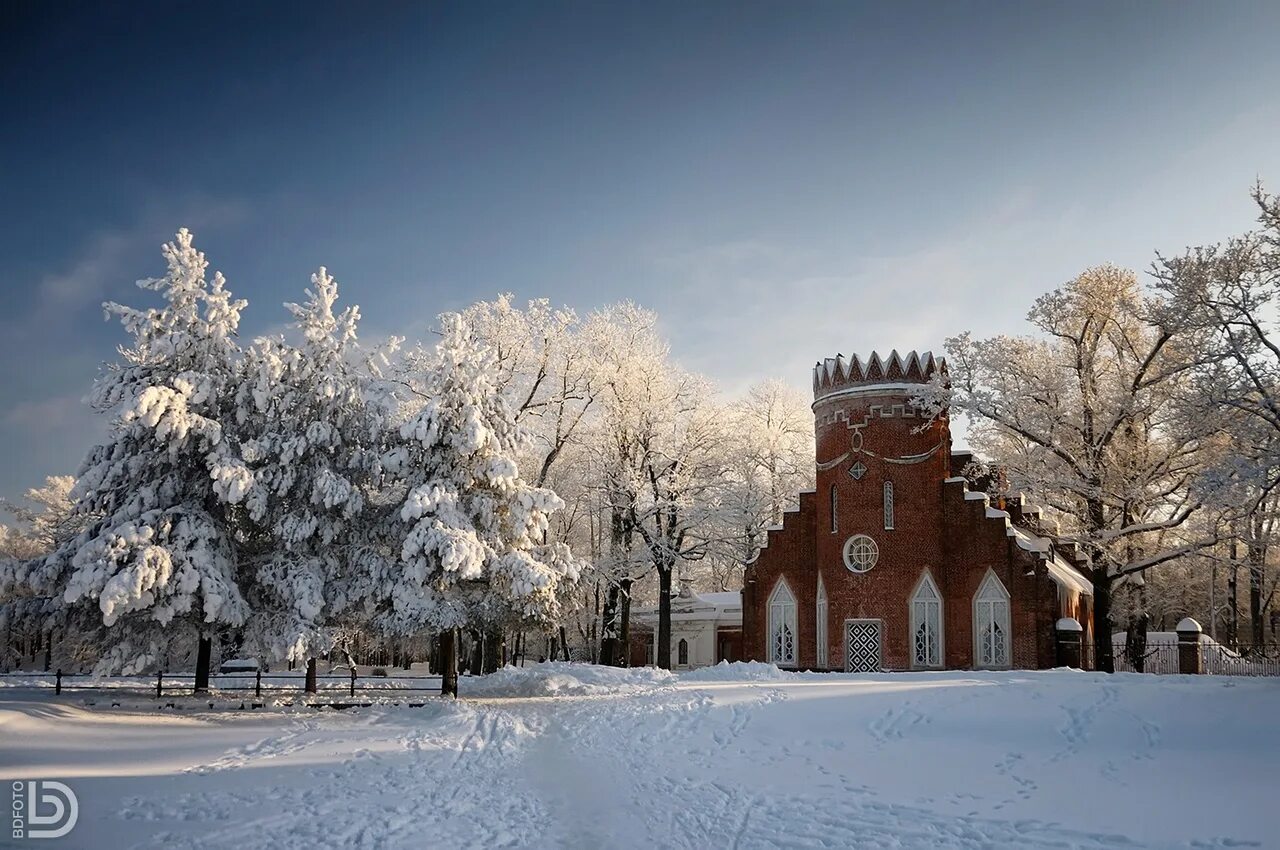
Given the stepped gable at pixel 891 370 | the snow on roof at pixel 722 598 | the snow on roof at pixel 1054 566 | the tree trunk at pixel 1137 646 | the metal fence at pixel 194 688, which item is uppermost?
the stepped gable at pixel 891 370

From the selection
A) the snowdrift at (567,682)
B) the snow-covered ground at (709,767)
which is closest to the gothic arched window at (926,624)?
the snow-covered ground at (709,767)

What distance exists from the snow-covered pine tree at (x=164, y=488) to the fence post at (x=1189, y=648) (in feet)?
77.5

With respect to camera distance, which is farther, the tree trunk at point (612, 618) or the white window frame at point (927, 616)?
the tree trunk at point (612, 618)

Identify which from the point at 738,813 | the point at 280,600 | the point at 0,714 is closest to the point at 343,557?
the point at 280,600

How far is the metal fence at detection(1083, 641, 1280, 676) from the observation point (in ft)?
85.7

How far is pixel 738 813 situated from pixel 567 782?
10.2 ft

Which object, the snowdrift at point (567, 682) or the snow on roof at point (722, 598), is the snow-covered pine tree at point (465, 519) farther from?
the snow on roof at point (722, 598)

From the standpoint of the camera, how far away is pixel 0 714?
1633cm

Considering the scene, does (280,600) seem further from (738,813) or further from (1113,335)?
(1113,335)

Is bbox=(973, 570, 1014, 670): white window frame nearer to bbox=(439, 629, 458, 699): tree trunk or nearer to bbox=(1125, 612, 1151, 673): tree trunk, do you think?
bbox=(1125, 612, 1151, 673): tree trunk

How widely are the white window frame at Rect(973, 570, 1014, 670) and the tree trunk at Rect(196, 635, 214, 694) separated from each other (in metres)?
21.4

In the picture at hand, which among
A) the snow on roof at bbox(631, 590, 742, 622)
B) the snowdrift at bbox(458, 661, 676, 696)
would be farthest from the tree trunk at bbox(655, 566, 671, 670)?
the snow on roof at bbox(631, 590, 742, 622)

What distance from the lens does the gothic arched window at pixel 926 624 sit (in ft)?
97.7

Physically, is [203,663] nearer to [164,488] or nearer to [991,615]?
[164,488]
